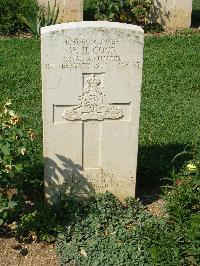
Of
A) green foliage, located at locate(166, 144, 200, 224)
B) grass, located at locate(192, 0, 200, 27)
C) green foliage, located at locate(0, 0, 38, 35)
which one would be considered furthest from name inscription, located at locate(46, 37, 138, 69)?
grass, located at locate(192, 0, 200, 27)

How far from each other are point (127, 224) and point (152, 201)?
1.87 ft

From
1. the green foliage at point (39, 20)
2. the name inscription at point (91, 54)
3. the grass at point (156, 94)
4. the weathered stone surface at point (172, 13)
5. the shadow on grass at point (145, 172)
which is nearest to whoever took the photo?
the name inscription at point (91, 54)

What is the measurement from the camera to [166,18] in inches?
426

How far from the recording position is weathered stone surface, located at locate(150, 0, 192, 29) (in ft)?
35.1

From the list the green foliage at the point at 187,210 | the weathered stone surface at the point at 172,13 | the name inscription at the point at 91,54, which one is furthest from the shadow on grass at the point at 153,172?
the weathered stone surface at the point at 172,13

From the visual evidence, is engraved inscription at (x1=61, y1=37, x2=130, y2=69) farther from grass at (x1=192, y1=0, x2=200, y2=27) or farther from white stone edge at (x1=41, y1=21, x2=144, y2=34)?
grass at (x1=192, y1=0, x2=200, y2=27)

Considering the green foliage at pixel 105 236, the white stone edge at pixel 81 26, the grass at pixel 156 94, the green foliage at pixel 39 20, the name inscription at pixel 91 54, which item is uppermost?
the green foliage at pixel 39 20

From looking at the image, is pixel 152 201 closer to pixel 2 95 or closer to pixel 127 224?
pixel 127 224

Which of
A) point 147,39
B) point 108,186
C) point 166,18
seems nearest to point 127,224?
point 108,186

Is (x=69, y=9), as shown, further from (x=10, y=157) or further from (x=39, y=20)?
(x=10, y=157)

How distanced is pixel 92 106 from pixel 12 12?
6052 mm

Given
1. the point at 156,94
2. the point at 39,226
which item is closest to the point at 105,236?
the point at 39,226

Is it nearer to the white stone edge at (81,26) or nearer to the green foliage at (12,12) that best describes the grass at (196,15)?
the green foliage at (12,12)

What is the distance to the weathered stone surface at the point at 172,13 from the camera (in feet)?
35.1
